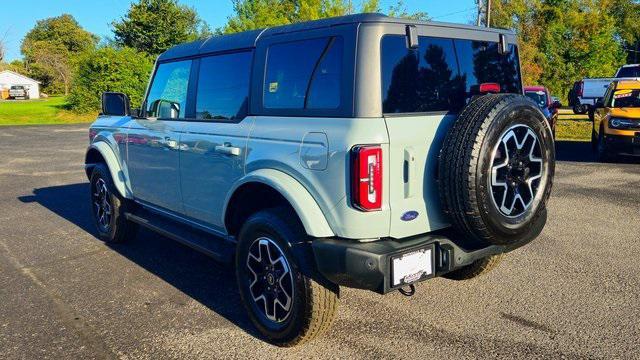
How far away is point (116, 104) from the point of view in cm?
533

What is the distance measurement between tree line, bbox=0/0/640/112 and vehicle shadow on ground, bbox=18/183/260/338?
81.9 ft

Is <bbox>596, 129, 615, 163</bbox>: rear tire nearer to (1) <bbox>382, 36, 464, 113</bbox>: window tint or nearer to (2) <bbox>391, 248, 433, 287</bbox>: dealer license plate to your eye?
(1) <bbox>382, 36, 464, 113</bbox>: window tint

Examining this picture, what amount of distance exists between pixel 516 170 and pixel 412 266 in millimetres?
885

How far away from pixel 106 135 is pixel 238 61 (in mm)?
2449

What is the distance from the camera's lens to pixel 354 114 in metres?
2.91

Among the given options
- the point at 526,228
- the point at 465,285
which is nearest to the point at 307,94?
the point at 526,228

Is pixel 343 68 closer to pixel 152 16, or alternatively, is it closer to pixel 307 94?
pixel 307 94

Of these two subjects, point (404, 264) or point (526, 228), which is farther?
point (526, 228)

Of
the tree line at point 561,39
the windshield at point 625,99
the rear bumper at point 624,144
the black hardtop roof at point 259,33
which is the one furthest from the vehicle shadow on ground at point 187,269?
the tree line at point 561,39

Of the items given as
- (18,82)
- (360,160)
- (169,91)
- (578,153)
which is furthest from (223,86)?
(18,82)

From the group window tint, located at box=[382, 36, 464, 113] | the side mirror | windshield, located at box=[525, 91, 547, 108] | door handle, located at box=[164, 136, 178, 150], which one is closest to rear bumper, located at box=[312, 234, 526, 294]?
window tint, located at box=[382, 36, 464, 113]

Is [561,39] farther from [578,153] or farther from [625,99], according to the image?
[625,99]

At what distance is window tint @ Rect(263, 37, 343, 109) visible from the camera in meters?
3.08

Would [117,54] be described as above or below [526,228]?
above
